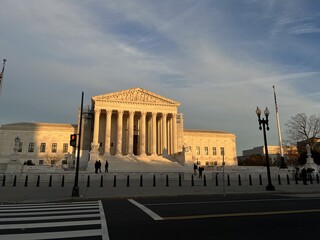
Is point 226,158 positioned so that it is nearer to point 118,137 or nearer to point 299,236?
point 118,137

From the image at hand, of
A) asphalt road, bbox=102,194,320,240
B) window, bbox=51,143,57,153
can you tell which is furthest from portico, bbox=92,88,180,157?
asphalt road, bbox=102,194,320,240

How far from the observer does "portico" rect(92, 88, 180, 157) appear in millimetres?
70312

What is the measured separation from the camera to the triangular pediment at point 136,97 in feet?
234

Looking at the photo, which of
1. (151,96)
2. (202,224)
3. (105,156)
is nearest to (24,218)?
(202,224)

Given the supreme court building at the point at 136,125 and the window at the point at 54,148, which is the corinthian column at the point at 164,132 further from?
the window at the point at 54,148

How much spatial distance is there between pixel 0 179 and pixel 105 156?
106 feet

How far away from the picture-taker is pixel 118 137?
229ft

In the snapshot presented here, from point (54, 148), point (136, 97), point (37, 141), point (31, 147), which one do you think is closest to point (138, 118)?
point (136, 97)

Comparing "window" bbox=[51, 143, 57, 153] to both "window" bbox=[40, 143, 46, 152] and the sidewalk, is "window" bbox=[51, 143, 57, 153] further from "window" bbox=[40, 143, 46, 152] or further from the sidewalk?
the sidewalk

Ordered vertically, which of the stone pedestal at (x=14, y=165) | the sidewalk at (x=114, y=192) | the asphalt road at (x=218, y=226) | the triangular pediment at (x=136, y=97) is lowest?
the asphalt road at (x=218, y=226)

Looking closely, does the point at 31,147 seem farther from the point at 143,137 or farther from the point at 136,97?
the point at 136,97

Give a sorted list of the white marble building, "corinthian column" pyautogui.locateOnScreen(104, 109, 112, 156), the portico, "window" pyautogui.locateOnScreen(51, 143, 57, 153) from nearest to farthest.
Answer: the white marble building → "corinthian column" pyautogui.locateOnScreen(104, 109, 112, 156) → the portico → "window" pyautogui.locateOnScreen(51, 143, 57, 153)

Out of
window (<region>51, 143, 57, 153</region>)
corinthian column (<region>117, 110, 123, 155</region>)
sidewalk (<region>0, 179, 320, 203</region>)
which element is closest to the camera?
sidewalk (<region>0, 179, 320, 203</region>)

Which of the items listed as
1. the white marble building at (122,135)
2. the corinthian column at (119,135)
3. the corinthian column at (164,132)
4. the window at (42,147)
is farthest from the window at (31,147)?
the corinthian column at (164,132)
